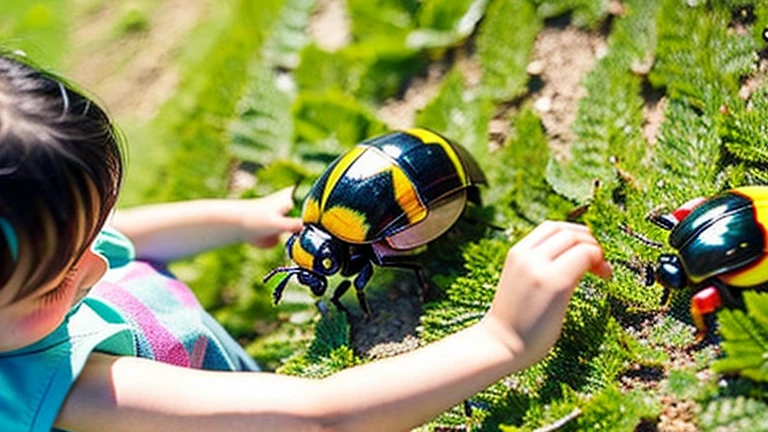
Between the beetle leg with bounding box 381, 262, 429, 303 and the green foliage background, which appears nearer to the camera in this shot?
the green foliage background

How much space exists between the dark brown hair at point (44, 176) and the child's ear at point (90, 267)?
2.9 inches

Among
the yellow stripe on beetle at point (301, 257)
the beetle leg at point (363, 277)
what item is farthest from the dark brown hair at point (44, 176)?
the beetle leg at point (363, 277)

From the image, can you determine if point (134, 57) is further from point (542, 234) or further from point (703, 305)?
point (703, 305)

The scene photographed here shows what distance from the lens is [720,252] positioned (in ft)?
4.54

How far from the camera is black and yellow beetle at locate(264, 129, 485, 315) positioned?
1727 millimetres

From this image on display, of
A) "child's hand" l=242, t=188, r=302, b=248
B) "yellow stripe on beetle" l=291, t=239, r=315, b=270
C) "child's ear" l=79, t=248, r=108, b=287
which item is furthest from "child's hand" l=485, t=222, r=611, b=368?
"child's hand" l=242, t=188, r=302, b=248

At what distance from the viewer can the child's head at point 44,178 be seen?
1.30 m

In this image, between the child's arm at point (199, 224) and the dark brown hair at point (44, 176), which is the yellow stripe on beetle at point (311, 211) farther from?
the dark brown hair at point (44, 176)

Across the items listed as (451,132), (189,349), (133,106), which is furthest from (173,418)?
(133,106)

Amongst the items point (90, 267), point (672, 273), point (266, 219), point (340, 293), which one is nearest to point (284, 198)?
point (266, 219)

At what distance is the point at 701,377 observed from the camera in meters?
1.43

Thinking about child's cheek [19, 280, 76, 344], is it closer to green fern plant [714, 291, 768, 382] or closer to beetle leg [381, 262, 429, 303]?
beetle leg [381, 262, 429, 303]

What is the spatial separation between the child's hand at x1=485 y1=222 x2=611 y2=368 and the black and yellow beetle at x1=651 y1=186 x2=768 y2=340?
12 centimetres

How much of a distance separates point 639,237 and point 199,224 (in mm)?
899
